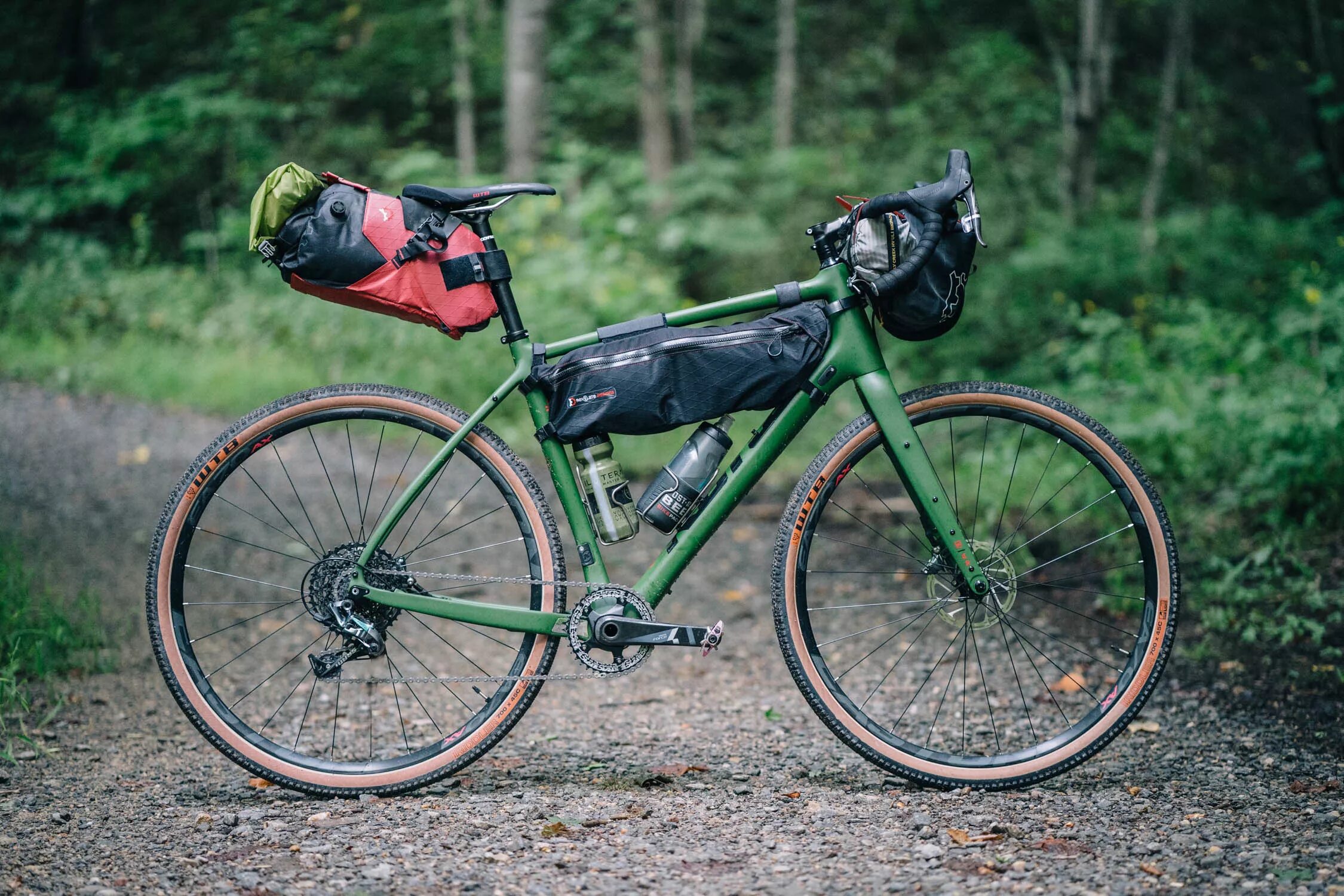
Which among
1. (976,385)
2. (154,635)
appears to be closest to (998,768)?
(976,385)

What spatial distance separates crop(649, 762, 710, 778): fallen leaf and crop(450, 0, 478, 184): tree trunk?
13754 millimetres

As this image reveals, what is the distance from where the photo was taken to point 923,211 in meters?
2.59

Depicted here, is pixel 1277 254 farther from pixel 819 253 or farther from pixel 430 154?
pixel 819 253

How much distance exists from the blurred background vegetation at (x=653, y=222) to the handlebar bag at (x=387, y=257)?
3024mm

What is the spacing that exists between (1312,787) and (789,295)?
1871 millimetres

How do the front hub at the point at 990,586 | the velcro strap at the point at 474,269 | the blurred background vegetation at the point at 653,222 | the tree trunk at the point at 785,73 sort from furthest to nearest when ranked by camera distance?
the tree trunk at the point at 785,73
the blurred background vegetation at the point at 653,222
the front hub at the point at 990,586
the velcro strap at the point at 474,269

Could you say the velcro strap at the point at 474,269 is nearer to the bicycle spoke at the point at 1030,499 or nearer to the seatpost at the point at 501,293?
the seatpost at the point at 501,293

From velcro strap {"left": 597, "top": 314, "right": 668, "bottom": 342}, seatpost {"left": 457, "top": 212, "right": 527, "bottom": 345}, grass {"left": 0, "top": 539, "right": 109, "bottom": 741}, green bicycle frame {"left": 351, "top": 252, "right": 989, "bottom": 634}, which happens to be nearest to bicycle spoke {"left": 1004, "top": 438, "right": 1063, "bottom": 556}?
green bicycle frame {"left": 351, "top": 252, "right": 989, "bottom": 634}

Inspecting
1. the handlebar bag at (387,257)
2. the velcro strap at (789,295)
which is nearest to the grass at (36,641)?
the handlebar bag at (387,257)

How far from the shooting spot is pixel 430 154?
10094 mm

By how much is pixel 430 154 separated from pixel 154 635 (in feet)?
26.7

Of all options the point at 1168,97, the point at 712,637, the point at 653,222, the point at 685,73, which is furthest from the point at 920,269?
the point at 1168,97

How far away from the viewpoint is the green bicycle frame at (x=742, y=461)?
8.94 ft

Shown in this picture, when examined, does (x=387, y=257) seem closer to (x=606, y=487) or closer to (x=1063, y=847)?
(x=606, y=487)
